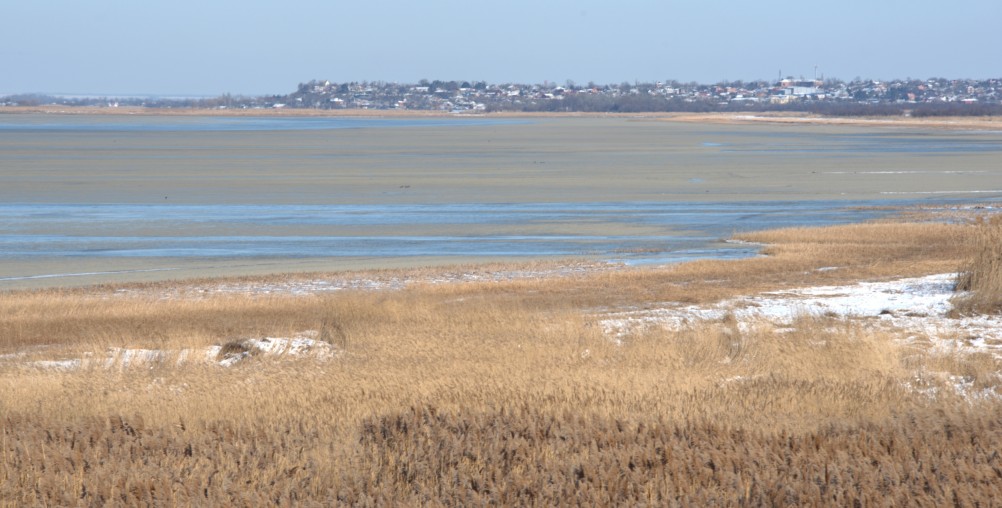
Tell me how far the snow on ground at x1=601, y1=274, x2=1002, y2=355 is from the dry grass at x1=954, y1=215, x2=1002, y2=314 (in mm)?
225

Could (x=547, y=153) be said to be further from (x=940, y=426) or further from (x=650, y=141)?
(x=940, y=426)

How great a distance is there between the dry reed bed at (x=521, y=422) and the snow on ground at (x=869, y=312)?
719 millimetres

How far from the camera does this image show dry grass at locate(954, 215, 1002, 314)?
503 inches

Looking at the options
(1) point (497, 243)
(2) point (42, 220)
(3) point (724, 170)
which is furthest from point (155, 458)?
(3) point (724, 170)

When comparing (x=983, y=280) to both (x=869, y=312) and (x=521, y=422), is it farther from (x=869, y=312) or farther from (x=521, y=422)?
(x=521, y=422)

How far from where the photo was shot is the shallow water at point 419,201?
26.0 meters

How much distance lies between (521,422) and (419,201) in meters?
33.1

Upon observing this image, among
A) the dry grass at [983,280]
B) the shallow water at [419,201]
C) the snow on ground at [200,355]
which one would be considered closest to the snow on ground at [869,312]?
the dry grass at [983,280]

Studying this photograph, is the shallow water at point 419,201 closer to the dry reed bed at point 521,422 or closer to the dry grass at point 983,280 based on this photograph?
the dry grass at point 983,280

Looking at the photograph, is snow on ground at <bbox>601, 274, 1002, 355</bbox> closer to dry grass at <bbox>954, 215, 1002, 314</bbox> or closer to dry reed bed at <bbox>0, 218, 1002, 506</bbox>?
dry grass at <bbox>954, 215, 1002, 314</bbox>

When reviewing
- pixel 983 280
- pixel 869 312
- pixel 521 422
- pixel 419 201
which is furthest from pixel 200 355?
pixel 419 201

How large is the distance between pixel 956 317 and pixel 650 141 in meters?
85.0

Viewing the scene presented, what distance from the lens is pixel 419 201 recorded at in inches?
1553

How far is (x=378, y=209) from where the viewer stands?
36531mm
